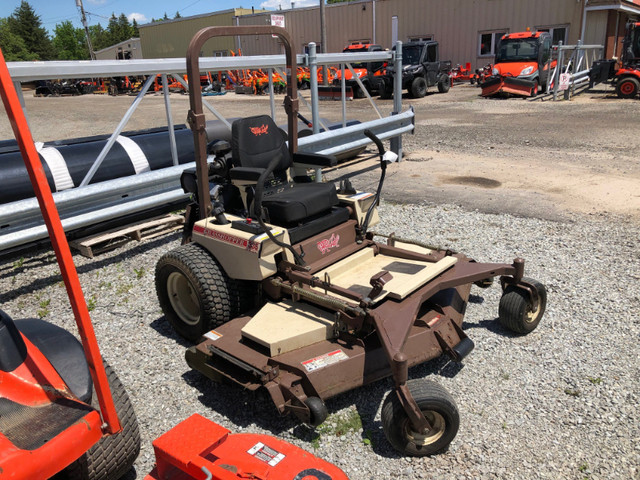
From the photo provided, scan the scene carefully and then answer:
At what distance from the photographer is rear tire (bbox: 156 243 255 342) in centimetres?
366

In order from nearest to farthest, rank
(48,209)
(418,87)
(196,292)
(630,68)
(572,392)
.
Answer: (48,209), (572,392), (196,292), (630,68), (418,87)

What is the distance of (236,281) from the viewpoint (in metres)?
3.83

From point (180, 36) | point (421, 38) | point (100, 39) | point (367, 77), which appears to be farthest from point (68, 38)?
point (367, 77)

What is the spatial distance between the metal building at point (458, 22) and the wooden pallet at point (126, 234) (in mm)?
16300

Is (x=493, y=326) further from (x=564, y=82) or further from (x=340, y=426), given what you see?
(x=564, y=82)

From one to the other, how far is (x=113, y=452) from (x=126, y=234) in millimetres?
3956

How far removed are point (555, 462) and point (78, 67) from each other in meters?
5.07

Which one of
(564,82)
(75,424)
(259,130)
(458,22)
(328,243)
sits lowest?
(564,82)

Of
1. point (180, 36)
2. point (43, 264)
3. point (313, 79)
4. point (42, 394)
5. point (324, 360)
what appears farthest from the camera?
point (180, 36)

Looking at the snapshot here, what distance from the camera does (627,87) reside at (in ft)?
56.8

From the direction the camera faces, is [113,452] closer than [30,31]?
Yes

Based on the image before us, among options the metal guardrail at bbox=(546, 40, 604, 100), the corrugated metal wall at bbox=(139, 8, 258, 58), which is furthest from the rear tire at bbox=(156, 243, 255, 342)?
the corrugated metal wall at bbox=(139, 8, 258, 58)

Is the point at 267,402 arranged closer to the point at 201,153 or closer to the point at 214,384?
the point at 214,384

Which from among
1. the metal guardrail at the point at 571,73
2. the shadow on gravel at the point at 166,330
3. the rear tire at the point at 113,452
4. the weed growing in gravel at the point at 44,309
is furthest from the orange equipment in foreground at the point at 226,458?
the metal guardrail at the point at 571,73
